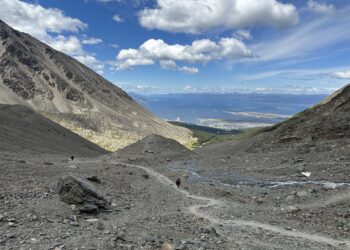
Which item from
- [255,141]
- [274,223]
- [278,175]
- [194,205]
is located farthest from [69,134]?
[274,223]

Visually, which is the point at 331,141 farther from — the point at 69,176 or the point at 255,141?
the point at 69,176

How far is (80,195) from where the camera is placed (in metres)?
27.4

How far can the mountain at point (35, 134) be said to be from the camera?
96.2m

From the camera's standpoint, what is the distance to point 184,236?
23031mm

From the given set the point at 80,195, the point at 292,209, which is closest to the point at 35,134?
the point at 80,195

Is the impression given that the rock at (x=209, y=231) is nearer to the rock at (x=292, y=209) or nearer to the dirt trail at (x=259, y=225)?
the dirt trail at (x=259, y=225)

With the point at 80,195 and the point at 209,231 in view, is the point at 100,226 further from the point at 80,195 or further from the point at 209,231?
the point at 209,231

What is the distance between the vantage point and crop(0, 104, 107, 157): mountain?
96.2m

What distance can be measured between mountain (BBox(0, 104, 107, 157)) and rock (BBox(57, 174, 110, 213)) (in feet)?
200

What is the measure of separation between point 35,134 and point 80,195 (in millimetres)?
92567

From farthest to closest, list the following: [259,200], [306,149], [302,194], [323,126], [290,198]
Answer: [323,126] < [306,149] < [259,200] < [302,194] < [290,198]

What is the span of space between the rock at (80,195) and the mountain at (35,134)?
61.0 meters

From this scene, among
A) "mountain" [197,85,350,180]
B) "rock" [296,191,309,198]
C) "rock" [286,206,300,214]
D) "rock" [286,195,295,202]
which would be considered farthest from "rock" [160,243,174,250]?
"mountain" [197,85,350,180]

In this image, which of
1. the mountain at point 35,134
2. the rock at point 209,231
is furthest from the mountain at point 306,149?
the mountain at point 35,134
